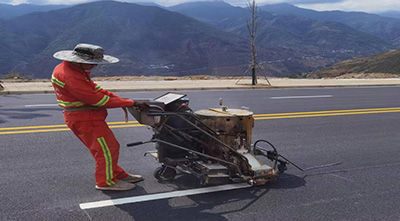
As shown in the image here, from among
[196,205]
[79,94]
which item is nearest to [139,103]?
[79,94]

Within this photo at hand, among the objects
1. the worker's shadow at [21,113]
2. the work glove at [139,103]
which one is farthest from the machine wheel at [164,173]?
the worker's shadow at [21,113]

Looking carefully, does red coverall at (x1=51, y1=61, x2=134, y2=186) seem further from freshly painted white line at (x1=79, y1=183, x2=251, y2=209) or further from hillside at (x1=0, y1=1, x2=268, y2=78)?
hillside at (x1=0, y1=1, x2=268, y2=78)

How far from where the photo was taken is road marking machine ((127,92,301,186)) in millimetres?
4680

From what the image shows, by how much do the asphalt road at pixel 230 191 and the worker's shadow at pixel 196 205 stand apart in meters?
0.01

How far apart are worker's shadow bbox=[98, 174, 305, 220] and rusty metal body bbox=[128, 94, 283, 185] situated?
0.53 ft

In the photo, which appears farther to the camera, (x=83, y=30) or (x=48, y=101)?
(x=83, y=30)

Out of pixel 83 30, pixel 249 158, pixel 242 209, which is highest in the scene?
pixel 83 30

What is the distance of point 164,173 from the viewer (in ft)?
16.6

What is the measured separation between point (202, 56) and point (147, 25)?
108ft

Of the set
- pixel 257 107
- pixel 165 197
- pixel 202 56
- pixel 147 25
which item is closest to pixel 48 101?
pixel 257 107

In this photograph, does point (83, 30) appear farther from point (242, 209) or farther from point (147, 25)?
point (242, 209)

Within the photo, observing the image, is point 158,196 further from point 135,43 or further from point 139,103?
point 135,43

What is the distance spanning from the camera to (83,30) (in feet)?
445

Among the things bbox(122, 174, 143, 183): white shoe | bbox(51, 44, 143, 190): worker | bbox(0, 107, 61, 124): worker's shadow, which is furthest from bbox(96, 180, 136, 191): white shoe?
bbox(0, 107, 61, 124): worker's shadow
